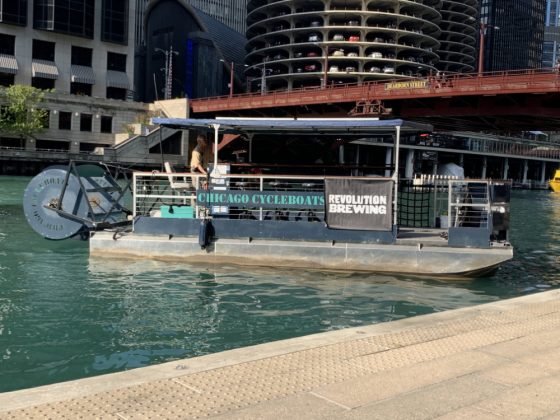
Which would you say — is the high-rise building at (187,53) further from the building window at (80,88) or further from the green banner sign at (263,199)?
the green banner sign at (263,199)

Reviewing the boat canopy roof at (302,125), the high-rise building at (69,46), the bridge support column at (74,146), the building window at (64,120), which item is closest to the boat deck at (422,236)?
the boat canopy roof at (302,125)

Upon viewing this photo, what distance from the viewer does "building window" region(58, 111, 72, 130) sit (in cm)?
7900

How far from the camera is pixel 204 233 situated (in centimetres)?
1420

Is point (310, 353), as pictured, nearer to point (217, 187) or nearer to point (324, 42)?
point (217, 187)

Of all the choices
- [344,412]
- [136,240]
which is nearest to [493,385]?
[344,412]

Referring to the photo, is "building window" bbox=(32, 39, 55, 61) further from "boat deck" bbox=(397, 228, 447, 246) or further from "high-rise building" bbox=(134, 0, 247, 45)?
"high-rise building" bbox=(134, 0, 247, 45)

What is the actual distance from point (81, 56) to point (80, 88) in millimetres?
4497

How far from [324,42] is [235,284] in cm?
10370

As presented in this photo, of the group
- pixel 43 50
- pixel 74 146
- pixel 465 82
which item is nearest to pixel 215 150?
pixel 465 82

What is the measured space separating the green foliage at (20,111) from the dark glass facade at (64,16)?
12.6m

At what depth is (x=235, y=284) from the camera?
12.9m

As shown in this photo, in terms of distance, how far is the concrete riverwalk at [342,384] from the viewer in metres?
4.74

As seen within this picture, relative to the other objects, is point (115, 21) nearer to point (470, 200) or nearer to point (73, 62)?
point (73, 62)

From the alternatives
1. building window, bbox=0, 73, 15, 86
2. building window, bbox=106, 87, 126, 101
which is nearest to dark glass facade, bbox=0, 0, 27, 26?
building window, bbox=0, 73, 15, 86
